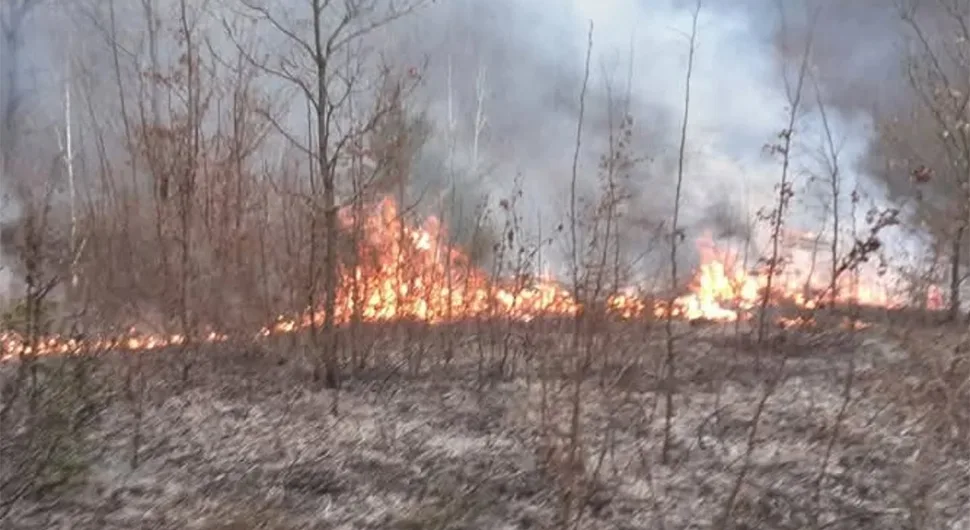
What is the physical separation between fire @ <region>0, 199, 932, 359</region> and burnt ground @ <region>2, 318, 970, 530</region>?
33 cm

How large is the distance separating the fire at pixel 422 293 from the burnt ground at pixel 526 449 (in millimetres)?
326

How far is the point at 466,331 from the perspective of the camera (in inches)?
360

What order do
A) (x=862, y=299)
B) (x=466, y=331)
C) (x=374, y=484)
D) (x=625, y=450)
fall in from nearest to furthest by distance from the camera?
1. (x=374, y=484)
2. (x=625, y=450)
3. (x=466, y=331)
4. (x=862, y=299)

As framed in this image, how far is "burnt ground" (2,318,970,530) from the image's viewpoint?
17.7 ft

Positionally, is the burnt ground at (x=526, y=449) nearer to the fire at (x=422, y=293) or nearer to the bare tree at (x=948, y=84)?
the fire at (x=422, y=293)

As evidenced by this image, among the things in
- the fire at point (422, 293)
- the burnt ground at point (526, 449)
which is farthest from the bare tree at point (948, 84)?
the burnt ground at point (526, 449)

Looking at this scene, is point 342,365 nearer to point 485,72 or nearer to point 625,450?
point 625,450

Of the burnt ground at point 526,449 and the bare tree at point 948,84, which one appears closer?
the burnt ground at point 526,449

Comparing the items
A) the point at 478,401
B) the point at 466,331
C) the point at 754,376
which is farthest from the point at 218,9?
the point at 754,376

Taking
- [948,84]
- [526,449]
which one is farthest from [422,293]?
[948,84]

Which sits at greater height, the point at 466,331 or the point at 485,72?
the point at 485,72

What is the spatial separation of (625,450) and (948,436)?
Answer: 1.72 meters

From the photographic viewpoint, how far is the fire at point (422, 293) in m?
8.20

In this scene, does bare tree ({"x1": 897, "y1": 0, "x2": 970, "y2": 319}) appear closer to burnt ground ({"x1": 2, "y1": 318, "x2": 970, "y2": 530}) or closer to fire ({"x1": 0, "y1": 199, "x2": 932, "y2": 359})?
fire ({"x1": 0, "y1": 199, "x2": 932, "y2": 359})
